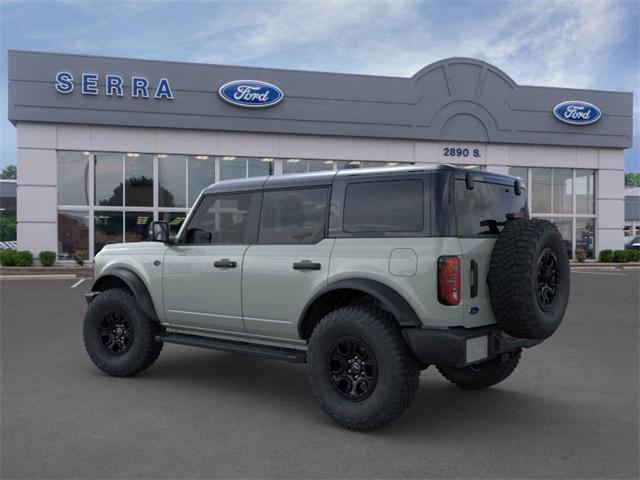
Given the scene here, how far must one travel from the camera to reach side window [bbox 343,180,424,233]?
456cm

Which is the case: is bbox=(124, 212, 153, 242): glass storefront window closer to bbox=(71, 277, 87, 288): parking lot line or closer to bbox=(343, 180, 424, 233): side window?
bbox=(71, 277, 87, 288): parking lot line

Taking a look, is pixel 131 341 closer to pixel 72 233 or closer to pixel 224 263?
pixel 224 263

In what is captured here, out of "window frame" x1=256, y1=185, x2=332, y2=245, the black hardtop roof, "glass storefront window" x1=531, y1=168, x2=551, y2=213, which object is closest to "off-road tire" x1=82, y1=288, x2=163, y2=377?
the black hardtop roof

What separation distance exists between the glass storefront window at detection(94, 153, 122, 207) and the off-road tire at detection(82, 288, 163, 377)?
57.5ft

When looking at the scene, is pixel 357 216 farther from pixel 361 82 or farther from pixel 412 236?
pixel 361 82

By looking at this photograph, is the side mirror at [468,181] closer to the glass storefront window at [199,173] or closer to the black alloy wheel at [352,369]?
the black alloy wheel at [352,369]

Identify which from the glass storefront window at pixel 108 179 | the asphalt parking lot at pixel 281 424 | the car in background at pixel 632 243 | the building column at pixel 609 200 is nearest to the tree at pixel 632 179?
the car in background at pixel 632 243

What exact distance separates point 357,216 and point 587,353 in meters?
4.61

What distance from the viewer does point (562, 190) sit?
28438mm

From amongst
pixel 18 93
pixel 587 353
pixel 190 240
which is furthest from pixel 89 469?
pixel 18 93

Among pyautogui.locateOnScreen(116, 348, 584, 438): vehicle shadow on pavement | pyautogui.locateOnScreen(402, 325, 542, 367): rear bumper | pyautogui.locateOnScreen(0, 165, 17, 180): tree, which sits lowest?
pyautogui.locateOnScreen(116, 348, 584, 438): vehicle shadow on pavement

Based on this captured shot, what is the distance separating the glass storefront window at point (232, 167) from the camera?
24.4 meters

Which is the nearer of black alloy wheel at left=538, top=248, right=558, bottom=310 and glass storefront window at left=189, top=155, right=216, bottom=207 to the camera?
black alloy wheel at left=538, top=248, right=558, bottom=310

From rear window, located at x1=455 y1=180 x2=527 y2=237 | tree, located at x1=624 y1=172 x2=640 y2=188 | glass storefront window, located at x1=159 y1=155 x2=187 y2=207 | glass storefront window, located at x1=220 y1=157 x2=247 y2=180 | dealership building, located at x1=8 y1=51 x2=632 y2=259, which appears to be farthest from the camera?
tree, located at x1=624 y1=172 x2=640 y2=188
